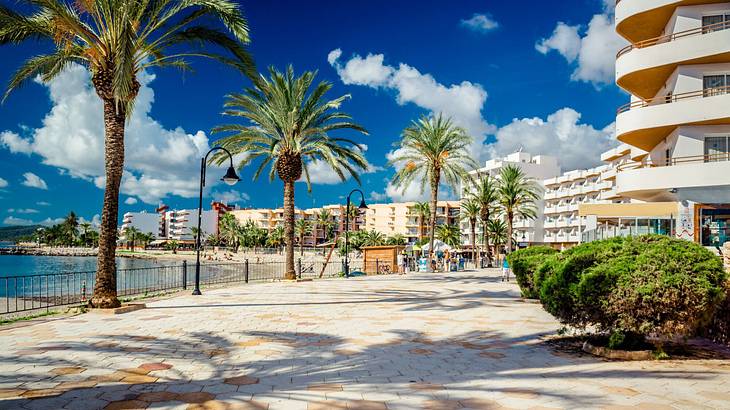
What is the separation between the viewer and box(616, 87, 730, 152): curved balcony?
18.5 m

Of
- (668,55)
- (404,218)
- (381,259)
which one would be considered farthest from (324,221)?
(668,55)

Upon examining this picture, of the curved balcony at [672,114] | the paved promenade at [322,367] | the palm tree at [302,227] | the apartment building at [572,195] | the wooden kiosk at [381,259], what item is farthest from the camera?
the palm tree at [302,227]

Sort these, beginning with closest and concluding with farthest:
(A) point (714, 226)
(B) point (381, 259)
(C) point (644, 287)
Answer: (C) point (644, 287) → (A) point (714, 226) → (B) point (381, 259)

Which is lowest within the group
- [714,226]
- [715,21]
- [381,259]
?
[381,259]

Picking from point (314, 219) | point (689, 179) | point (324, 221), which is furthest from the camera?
point (314, 219)

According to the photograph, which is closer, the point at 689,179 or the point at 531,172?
the point at 689,179

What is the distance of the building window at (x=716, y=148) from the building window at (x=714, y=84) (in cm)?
184

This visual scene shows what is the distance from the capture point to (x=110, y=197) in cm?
1202

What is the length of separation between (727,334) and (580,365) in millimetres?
2811

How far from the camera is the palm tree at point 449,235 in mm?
91188

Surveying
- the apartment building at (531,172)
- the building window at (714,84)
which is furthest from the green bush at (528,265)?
the apartment building at (531,172)

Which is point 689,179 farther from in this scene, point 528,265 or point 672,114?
point 528,265

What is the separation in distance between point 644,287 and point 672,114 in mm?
16366

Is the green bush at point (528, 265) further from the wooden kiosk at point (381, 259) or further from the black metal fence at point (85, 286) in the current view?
the wooden kiosk at point (381, 259)
